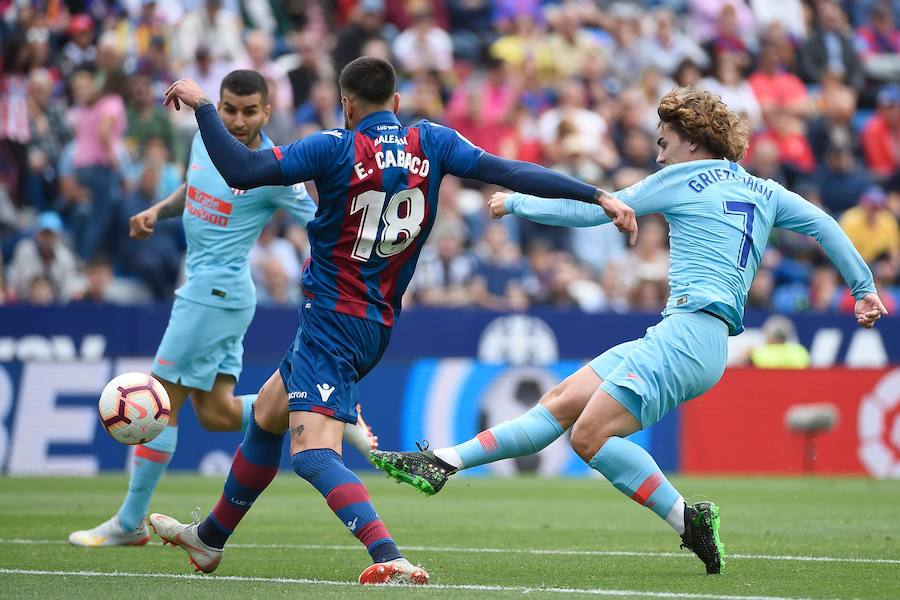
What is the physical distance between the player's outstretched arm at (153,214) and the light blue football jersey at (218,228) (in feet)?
0.34

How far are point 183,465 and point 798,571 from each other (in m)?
9.45

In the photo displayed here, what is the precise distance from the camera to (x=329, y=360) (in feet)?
21.1

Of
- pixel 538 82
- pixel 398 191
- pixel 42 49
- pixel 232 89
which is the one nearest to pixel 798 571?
pixel 398 191

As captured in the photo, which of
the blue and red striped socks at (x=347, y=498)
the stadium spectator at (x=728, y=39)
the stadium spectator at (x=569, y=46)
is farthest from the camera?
the stadium spectator at (x=728, y=39)

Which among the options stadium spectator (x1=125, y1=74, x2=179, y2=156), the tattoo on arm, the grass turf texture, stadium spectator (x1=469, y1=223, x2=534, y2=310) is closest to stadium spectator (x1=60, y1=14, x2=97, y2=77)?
stadium spectator (x1=125, y1=74, x2=179, y2=156)

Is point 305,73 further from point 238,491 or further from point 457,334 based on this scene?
point 238,491

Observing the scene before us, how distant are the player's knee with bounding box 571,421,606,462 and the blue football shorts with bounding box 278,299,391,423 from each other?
3.35 feet

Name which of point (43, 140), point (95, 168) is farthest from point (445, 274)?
point (43, 140)

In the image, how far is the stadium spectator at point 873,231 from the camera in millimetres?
19625

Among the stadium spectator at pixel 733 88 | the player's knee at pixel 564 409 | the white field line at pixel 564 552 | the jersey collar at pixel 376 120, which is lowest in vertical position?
the white field line at pixel 564 552

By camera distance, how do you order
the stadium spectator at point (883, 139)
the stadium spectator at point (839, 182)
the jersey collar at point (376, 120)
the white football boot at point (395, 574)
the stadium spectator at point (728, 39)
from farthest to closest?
the stadium spectator at point (728, 39) → the stadium spectator at point (883, 139) → the stadium spectator at point (839, 182) → the jersey collar at point (376, 120) → the white football boot at point (395, 574)

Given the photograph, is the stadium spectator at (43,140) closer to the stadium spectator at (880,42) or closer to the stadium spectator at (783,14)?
the stadium spectator at (783,14)

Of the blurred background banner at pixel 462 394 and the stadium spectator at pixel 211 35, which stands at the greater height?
the stadium spectator at pixel 211 35

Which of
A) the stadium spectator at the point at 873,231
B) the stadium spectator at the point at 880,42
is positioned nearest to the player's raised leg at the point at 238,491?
the stadium spectator at the point at 873,231
